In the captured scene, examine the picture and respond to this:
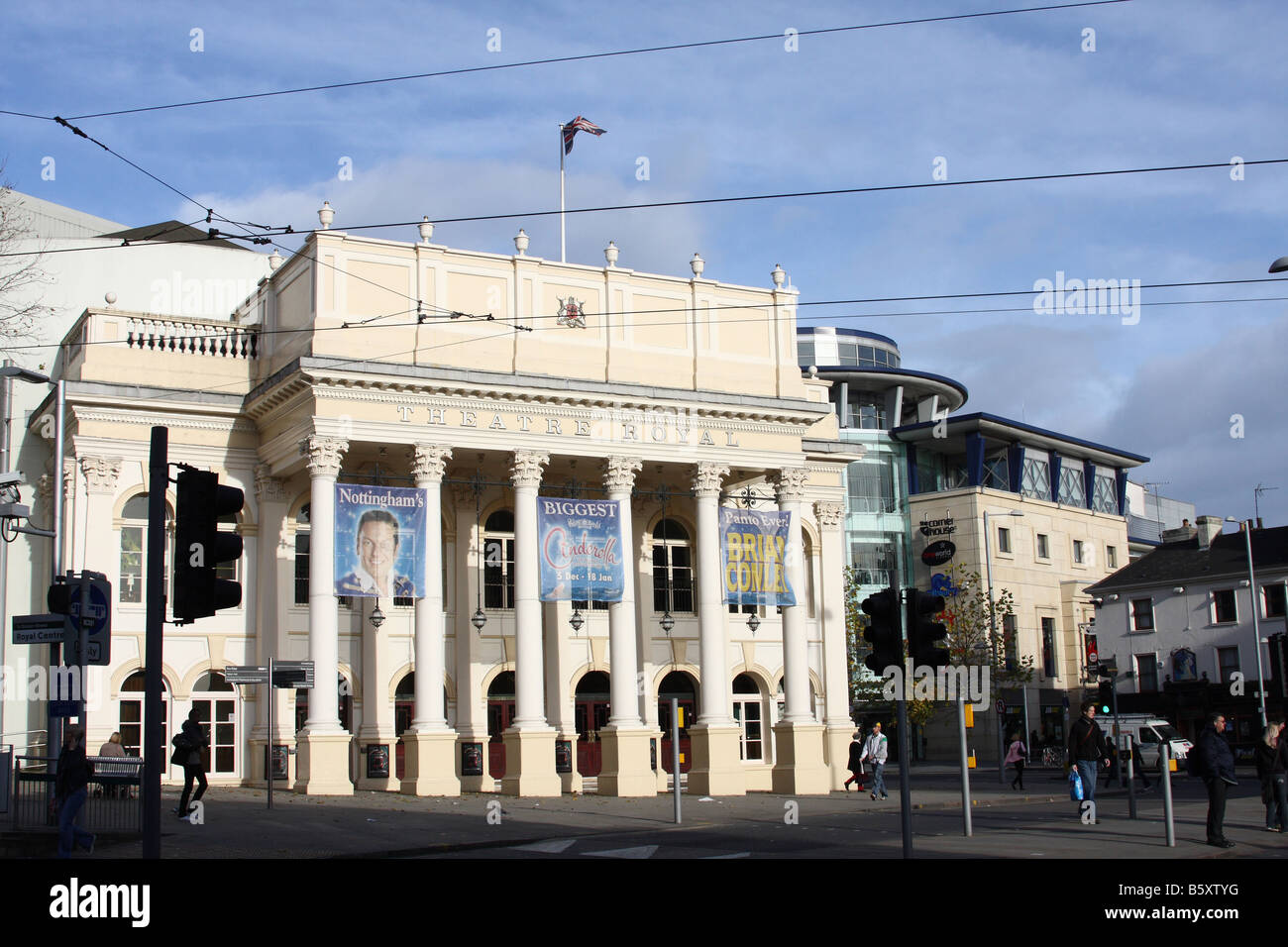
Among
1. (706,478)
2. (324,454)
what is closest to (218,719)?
(324,454)

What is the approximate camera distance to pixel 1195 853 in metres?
17.6

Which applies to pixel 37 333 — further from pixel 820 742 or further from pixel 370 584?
pixel 820 742

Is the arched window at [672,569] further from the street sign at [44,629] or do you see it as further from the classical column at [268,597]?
the street sign at [44,629]

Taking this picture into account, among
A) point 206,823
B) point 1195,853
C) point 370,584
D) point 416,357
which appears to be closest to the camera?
point 1195,853

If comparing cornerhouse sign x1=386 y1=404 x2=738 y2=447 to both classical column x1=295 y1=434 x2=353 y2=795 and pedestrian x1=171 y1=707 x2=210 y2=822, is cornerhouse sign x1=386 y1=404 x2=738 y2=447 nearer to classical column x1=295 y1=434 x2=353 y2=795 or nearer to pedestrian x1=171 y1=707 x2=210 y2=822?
classical column x1=295 y1=434 x2=353 y2=795

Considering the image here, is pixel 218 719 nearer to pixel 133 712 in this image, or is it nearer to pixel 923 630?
pixel 133 712

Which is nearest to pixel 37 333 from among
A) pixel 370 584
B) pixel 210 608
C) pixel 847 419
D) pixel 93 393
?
pixel 93 393

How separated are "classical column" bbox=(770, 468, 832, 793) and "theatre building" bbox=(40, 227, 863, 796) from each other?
68 millimetres

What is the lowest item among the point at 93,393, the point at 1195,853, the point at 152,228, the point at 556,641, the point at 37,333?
the point at 1195,853

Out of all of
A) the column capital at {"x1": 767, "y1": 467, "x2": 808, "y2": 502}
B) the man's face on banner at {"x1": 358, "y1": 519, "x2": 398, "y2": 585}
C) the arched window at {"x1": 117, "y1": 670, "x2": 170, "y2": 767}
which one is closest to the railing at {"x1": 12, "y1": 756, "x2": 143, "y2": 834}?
the man's face on banner at {"x1": 358, "y1": 519, "x2": 398, "y2": 585}

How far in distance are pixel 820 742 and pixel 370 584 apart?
1269 centimetres

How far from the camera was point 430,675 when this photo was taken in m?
32.8

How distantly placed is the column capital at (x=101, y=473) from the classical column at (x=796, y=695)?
16441 millimetres
